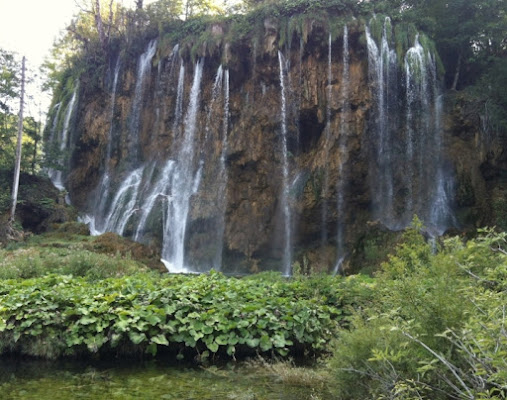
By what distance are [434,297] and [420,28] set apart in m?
22.1

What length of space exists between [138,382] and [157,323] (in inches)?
37.4

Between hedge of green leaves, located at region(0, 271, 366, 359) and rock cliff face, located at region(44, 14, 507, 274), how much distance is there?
13485mm

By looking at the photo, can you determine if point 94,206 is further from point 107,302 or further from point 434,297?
point 434,297

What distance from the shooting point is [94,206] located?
27.1m

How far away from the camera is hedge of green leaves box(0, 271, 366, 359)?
20.1 ft

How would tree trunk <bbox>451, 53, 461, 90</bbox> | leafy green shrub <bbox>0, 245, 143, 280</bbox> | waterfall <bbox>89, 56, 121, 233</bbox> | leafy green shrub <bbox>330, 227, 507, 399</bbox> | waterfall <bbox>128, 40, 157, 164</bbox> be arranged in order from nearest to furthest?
leafy green shrub <bbox>330, 227, 507, 399</bbox>
leafy green shrub <bbox>0, 245, 143, 280</bbox>
tree trunk <bbox>451, 53, 461, 90</bbox>
waterfall <bbox>89, 56, 121, 233</bbox>
waterfall <bbox>128, 40, 157, 164</bbox>

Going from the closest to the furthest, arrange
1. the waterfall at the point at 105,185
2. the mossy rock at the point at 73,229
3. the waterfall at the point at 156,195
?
1. the mossy rock at the point at 73,229
2. the waterfall at the point at 156,195
3. the waterfall at the point at 105,185

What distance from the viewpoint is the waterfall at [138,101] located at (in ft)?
90.5

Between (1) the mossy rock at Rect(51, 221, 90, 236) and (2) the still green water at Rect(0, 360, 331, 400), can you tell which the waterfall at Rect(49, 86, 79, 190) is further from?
(2) the still green water at Rect(0, 360, 331, 400)

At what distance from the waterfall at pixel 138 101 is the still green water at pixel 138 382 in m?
22.4

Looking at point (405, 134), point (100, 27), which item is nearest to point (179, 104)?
point (100, 27)

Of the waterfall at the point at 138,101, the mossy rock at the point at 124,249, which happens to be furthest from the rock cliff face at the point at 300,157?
the mossy rock at the point at 124,249

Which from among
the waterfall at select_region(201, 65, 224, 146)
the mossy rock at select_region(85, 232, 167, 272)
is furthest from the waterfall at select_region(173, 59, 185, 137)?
the mossy rock at select_region(85, 232, 167, 272)

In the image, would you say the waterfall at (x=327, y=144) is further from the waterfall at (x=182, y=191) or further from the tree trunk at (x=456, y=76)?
the waterfall at (x=182, y=191)
